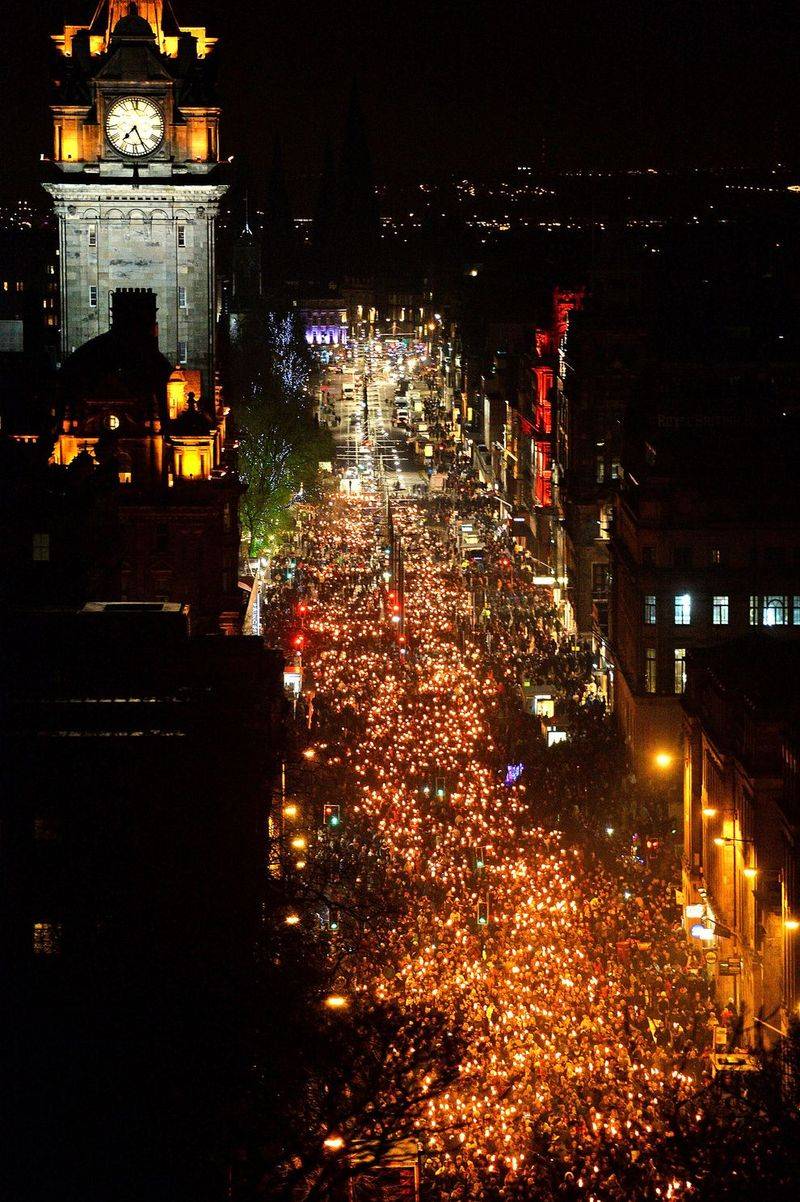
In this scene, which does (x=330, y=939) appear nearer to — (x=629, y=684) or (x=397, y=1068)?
(x=397, y=1068)

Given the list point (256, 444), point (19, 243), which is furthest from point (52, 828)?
point (19, 243)

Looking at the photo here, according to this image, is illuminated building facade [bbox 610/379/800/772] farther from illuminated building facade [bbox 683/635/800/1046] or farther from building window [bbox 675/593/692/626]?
illuminated building facade [bbox 683/635/800/1046]

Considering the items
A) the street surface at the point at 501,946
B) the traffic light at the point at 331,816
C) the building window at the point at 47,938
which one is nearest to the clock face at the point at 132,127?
the street surface at the point at 501,946

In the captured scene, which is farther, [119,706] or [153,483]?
[153,483]

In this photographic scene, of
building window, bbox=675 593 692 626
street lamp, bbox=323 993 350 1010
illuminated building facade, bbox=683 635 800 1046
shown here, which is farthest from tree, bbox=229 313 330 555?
street lamp, bbox=323 993 350 1010

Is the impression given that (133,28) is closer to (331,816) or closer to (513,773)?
(513,773)
